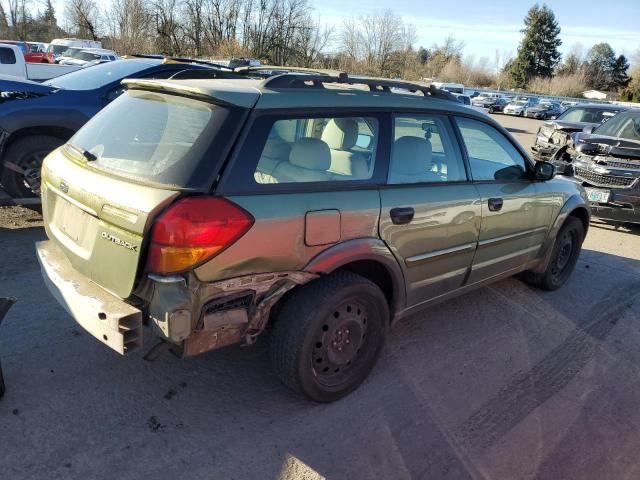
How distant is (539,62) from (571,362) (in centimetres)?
8364

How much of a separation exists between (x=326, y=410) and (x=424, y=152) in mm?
1782

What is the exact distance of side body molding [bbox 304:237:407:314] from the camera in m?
2.90

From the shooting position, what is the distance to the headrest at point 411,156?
3354mm

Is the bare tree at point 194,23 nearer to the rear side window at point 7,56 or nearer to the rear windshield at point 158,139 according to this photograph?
the rear side window at point 7,56

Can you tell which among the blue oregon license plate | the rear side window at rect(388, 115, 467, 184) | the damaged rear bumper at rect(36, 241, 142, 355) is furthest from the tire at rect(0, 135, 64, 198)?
the blue oregon license plate

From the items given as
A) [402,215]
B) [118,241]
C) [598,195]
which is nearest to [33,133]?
[118,241]

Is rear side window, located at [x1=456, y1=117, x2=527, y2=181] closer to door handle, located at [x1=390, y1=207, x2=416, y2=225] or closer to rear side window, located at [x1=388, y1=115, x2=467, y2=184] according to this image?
rear side window, located at [x1=388, y1=115, x2=467, y2=184]

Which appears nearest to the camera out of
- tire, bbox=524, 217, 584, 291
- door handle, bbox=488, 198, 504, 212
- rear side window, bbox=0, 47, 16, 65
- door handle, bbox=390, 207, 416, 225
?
door handle, bbox=390, 207, 416, 225

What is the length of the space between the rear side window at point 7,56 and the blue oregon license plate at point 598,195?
1476 centimetres

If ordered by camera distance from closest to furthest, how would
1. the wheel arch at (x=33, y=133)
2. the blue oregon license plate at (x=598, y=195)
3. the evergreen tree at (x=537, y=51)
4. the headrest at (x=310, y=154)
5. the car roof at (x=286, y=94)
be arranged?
the car roof at (x=286, y=94) → the headrest at (x=310, y=154) → the wheel arch at (x=33, y=133) → the blue oregon license plate at (x=598, y=195) → the evergreen tree at (x=537, y=51)

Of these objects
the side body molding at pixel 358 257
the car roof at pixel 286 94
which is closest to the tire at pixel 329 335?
the side body molding at pixel 358 257

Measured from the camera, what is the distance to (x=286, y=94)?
2.94 metres

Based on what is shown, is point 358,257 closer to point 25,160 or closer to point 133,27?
point 25,160

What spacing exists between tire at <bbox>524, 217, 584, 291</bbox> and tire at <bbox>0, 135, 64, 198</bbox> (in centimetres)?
519
